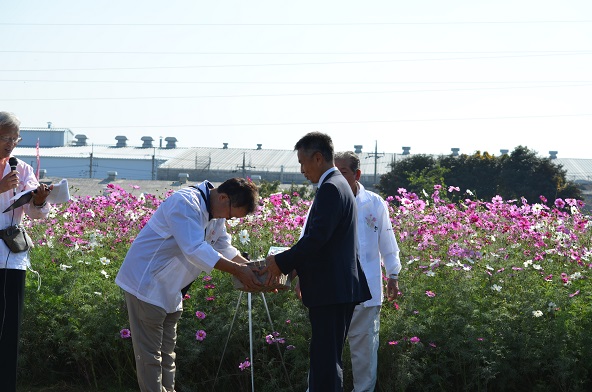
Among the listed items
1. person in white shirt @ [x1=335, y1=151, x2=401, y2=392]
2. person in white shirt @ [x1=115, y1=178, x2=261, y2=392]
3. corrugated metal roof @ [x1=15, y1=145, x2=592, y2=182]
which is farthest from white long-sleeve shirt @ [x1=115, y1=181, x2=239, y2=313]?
corrugated metal roof @ [x1=15, y1=145, x2=592, y2=182]

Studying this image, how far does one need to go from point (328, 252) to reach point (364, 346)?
4.09 ft

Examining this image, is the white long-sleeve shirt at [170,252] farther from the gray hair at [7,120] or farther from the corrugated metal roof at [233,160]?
the corrugated metal roof at [233,160]

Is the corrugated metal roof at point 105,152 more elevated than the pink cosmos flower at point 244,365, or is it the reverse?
the corrugated metal roof at point 105,152

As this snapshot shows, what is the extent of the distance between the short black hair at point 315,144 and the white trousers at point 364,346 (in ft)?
4.28

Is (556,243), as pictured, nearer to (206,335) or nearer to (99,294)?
(206,335)

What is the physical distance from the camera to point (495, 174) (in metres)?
38.5

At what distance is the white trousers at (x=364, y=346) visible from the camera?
17.7ft

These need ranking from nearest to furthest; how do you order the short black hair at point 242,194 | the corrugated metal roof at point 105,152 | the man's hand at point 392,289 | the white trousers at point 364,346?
1. the short black hair at point 242,194
2. the white trousers at point 364,346
3. the man's hand at point 392,289
4. the corrugated metal roof at point 105,152

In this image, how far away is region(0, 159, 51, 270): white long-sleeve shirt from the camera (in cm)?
456

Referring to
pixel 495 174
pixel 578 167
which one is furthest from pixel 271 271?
pixel 578 167

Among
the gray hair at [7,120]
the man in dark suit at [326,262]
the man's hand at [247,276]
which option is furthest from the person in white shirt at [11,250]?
the man in dark suit at [326,262]

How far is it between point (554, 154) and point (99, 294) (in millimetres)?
73605

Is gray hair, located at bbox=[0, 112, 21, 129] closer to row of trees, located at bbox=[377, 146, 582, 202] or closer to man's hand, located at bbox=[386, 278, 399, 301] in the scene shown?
man's hand, located at bbox=[386, 278, 399, 301]

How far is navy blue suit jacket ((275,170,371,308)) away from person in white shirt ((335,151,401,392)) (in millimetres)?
942
